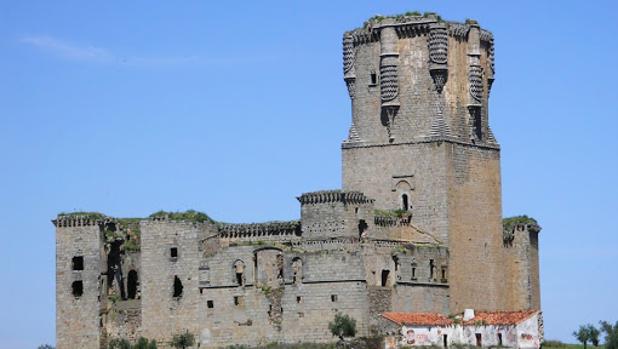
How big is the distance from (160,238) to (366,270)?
31.8ft

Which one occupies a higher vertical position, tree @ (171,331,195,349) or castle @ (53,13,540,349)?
castle @ (53,13,540,349)

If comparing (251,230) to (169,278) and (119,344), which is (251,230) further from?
(119,344)

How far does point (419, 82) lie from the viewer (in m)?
103

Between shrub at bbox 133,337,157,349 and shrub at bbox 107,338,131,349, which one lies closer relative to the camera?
shrub at bbox 133,337,157,349

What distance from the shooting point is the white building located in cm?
9731

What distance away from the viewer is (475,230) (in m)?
103

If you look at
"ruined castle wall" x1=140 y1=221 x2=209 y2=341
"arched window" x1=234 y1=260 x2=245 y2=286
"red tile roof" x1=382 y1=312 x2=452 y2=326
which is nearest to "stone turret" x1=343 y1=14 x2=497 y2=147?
"red tile roof" x1=382 y1=312 x2=452 y2=326

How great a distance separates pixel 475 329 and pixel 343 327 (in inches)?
264

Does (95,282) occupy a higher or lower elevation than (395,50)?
lower

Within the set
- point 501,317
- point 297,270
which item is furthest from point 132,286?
point 501,317

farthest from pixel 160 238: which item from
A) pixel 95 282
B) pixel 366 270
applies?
pixel 366 270

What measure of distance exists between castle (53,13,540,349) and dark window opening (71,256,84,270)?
0.15ft

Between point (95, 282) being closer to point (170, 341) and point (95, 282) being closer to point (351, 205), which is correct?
point (170, 341)

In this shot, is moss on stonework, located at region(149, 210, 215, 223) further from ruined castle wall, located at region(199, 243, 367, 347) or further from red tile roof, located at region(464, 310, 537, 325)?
red tile roof, located at region(464, 310, 537, 325)
